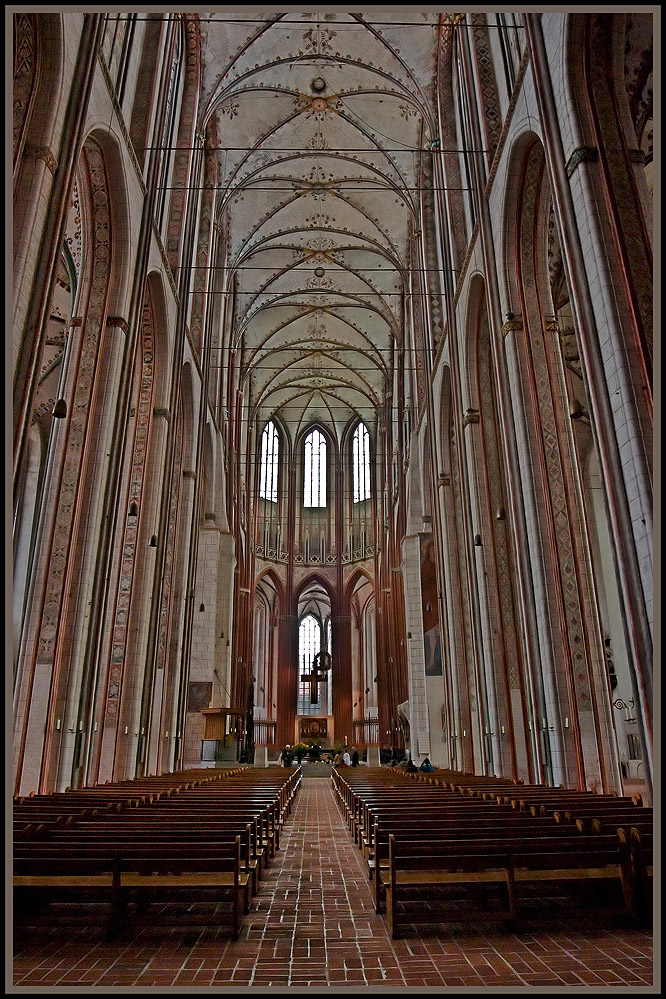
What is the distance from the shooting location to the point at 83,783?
10508 mm

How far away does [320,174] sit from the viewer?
25.5 meters

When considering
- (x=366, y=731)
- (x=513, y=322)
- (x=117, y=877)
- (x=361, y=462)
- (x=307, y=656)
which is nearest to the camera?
(x=117, y=877)

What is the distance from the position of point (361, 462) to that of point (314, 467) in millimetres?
2917

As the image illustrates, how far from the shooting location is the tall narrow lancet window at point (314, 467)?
42562 mm

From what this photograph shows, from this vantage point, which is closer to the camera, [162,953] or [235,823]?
[162,953]

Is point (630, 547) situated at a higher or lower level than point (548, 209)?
lower

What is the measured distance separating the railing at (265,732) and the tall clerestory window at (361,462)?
13515 millimetres

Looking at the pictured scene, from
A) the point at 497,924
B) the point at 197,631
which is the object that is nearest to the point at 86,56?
the point at 497,924

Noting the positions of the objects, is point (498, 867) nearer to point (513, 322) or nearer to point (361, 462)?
point (513, 322)

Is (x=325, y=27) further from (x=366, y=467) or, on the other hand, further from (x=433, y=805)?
(x=366, y=467)

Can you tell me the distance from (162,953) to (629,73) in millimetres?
11397

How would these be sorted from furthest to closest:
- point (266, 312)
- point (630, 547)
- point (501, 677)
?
point (266, 312), point (501, 677), point (630, 547)

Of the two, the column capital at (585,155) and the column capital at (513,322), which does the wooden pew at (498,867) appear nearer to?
the column capital at (585,155)

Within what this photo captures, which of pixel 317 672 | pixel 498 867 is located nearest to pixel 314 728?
pixel 317 672
